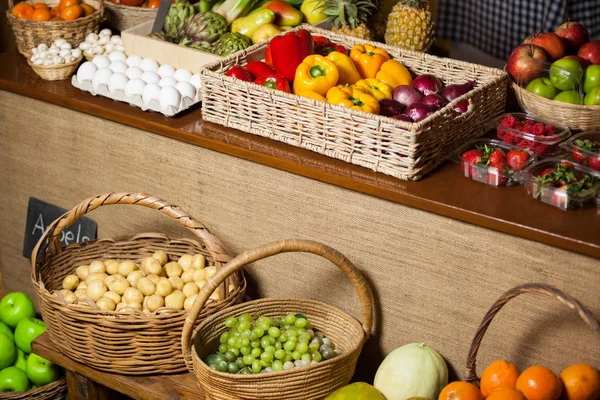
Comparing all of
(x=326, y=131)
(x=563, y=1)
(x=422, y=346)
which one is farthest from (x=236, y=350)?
(x=563, y=1)

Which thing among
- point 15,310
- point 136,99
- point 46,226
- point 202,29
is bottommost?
Result: point 15,310

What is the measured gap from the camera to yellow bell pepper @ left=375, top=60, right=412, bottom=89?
2.03 metres

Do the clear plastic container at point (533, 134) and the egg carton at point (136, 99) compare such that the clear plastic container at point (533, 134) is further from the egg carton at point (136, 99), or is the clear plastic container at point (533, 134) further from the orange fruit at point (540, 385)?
the egg carton at point (136, 99)

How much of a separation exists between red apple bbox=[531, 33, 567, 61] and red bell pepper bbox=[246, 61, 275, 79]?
2.29ft

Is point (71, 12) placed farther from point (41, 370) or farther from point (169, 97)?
point (41, 370)

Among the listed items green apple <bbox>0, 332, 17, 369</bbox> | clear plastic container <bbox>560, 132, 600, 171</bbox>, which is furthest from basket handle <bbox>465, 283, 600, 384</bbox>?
green apple <bbox>0, 332, 17, 369</bbox>

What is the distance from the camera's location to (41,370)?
7.24 feet

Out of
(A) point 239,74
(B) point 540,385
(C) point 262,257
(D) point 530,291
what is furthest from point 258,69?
(B) point 540,385

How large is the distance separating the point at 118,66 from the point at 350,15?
28.2 inches

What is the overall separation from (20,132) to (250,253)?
3.70 ft

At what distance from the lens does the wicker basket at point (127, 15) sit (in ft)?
8.62

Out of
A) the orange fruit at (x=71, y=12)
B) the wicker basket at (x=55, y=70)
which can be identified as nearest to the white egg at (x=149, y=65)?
the wicker basket at (x=55, y=70)

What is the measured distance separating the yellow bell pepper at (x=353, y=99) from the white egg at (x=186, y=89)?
16.9 inches

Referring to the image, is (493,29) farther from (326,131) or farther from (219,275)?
(219,275)
